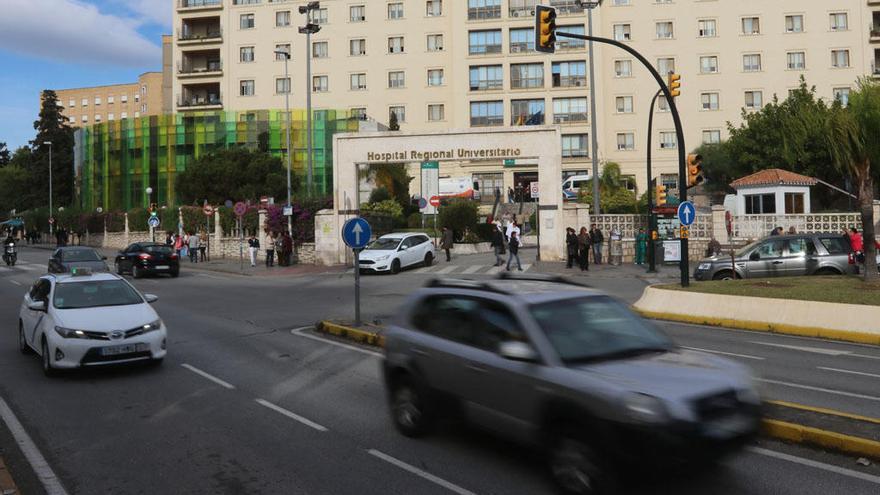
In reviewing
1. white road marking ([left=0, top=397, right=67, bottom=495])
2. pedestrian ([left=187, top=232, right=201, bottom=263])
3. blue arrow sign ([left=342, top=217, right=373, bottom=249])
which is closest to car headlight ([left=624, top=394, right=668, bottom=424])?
white road marking ([left=0, top=397, right=67, bottom=495])

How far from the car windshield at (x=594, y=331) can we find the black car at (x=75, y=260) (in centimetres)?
2367

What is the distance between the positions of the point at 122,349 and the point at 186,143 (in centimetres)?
5819

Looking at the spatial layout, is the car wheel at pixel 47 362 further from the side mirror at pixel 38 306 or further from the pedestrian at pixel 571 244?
the pedestrian at pixel 571 244

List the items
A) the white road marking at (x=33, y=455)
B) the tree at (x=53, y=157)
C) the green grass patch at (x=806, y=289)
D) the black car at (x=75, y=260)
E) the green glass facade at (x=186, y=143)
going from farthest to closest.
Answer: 1. the tree at (x=53, y=157)
2. the green glass facade at (x=186, y=143)
3. the black car at (x=75, y=260)
4. the green grass patch at (x=806, y=289)
5. the white road marking at (x=33, y=455)

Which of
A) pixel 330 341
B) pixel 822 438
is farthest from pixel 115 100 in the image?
pixel 822 438

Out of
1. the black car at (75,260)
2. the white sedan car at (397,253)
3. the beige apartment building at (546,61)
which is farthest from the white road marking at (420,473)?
the beige apartment building at (546,61)

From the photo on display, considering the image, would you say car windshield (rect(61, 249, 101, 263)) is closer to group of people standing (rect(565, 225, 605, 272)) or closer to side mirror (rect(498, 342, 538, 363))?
group of people standing (rect(565, 225, 605, 272))

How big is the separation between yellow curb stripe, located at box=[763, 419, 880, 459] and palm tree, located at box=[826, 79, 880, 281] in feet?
41.1

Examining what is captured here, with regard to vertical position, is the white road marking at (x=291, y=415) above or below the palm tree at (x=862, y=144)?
below

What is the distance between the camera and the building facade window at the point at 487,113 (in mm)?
65125

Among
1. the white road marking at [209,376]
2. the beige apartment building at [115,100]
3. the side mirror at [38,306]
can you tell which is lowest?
the white road marking at [209,376]

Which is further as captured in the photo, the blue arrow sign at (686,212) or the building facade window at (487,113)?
the building facade window at (487,113)

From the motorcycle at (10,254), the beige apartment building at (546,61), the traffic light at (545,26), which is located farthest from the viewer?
the beige apartment building at (546,61)

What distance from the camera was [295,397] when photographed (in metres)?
9.30
